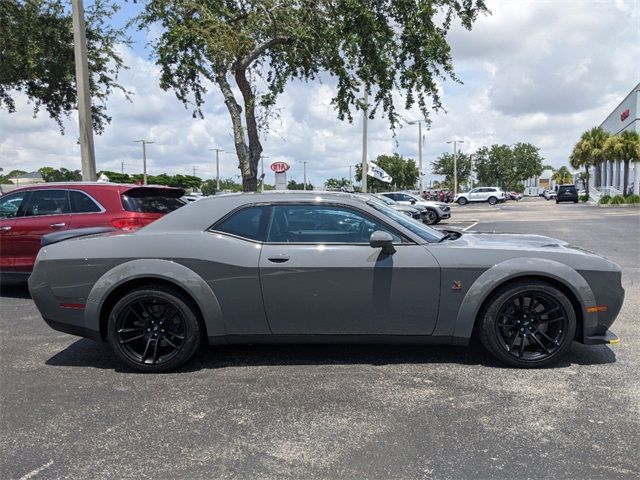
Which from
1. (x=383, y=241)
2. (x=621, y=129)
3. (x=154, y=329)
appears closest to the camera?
(x=383, y=241)

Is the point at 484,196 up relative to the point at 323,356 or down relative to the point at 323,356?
up

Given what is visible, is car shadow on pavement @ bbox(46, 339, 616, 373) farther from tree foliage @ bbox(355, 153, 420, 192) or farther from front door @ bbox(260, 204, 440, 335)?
tree foliage @ bbox(355, 153, 420, 192)

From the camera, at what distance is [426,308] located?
4.21 m

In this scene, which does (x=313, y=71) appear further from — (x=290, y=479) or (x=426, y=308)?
(x=290, y=479)

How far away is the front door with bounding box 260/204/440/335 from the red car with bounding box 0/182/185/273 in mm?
3476

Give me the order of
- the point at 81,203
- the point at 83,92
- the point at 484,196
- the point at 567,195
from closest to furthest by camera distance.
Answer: the point at 81,203
the point at 83,92
the point at 567,195
the point at 484,196

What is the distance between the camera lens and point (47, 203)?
7551 millimetres

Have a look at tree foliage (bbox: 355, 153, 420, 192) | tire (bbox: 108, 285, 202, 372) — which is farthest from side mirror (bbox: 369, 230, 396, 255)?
tree foliage (bbox: 355, 153, 420, 192)

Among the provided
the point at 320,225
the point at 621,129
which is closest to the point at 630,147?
the point at 621,129

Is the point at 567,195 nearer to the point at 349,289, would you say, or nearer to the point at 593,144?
the point at 593,144

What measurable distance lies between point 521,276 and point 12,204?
23.1 ft

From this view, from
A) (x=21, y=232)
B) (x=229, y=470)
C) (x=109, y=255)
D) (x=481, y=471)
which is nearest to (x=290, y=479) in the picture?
(x=229, y=470)

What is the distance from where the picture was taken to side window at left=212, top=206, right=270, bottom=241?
14.5 feet

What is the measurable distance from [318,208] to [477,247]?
136 centimetres
